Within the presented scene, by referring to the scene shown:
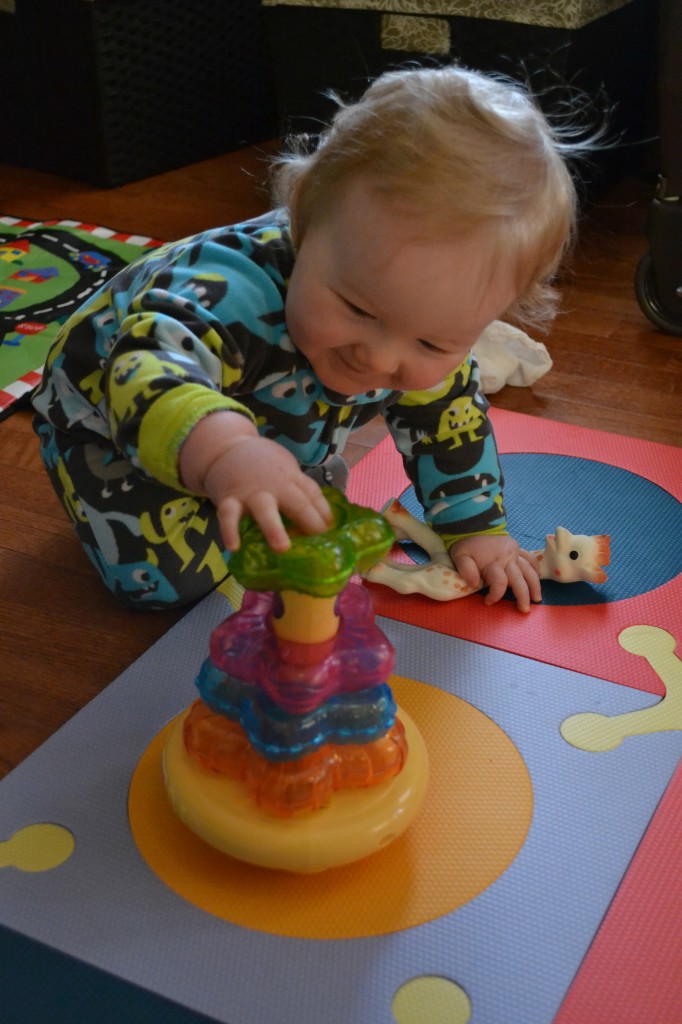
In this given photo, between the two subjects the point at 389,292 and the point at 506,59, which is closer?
the point at 389,292

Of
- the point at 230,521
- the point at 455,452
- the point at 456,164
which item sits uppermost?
the point at 456,164

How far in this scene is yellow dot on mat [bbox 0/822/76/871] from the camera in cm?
74

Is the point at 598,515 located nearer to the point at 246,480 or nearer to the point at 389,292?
the point at 389,292

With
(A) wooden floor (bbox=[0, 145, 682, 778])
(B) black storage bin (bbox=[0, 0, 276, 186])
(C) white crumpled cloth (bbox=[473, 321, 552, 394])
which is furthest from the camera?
(B) black storage bin (bbox=[0, 0, 276, 186])

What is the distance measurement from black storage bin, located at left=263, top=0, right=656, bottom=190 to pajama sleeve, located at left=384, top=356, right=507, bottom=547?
2.42ft

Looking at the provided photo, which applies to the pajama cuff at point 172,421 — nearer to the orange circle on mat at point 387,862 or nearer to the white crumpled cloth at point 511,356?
the orange circle on mat at point 387,862

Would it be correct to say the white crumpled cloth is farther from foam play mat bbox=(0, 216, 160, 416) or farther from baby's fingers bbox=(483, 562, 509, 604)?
foam play mat bbox=(0, 216, 160, 416)

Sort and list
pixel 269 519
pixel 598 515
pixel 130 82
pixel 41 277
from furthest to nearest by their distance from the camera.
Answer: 1. pixel 130 82
2. pixel 41 277
3. pixel 598 515
4. pixel 269 519

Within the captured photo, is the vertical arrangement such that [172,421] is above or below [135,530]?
above

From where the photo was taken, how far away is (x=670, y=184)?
1430mm

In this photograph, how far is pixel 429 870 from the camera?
748mm

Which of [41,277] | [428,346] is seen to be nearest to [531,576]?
[428,346]

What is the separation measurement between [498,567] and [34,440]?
0.58 m

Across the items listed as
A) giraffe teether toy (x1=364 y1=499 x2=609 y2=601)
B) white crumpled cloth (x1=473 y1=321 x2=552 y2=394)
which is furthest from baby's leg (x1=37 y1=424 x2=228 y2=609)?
white crumpled cloth (x1=473 y1=321 x2=552 y2=394)
